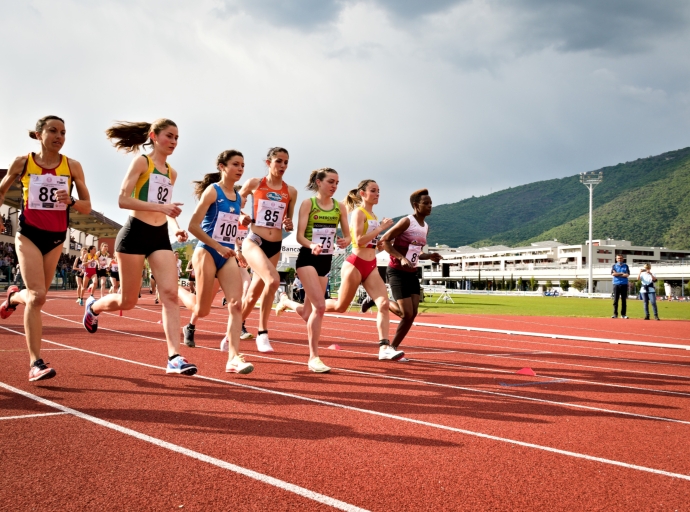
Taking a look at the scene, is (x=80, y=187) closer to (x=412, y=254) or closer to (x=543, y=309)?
(x=412, y=254)

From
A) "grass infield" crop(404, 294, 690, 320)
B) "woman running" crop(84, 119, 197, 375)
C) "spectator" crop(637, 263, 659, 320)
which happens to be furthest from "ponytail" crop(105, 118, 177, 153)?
"spectator" crop(637, 263, 659, 320)

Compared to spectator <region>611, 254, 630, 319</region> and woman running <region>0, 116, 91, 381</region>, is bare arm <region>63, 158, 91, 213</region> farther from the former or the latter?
spectator <region>611, 254, 630, 319</region>

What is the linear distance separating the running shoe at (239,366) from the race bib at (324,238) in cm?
161

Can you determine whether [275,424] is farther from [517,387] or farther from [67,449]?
[517,387]

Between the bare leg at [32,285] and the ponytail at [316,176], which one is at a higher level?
the ponytail at [316,176]

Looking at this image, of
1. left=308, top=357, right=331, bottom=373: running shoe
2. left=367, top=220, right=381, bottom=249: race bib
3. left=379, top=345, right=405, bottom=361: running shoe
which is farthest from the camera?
left=367, top=220, right=381, bottom=249: race bib

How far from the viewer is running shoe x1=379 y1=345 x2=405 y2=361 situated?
23.6 feet

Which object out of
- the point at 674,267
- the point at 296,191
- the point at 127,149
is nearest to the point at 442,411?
the point at 296,191

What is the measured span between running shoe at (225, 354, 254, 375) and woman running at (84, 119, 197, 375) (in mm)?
478

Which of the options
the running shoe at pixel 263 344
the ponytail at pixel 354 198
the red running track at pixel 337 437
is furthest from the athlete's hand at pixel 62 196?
the ponytail at pixel 354 198

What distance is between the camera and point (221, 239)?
244 inches

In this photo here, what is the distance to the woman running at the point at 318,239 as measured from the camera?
6.29 m

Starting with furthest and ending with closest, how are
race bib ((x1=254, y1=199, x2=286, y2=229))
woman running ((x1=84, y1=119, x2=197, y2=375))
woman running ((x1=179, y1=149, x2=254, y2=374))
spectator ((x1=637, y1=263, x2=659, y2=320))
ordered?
spectator ((x1=637, y1=263, x2=659, y2=320)), race bib ((x1=254, y1=199, x2=286, y2=229)), woman running ((x1=179, y1=149, x2=254, y2=374)), woman running ((x1=84, y1=119, x2=197, y2=375))

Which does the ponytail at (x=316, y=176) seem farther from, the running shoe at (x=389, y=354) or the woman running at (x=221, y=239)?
the running shoe at (x=389, y=354)
